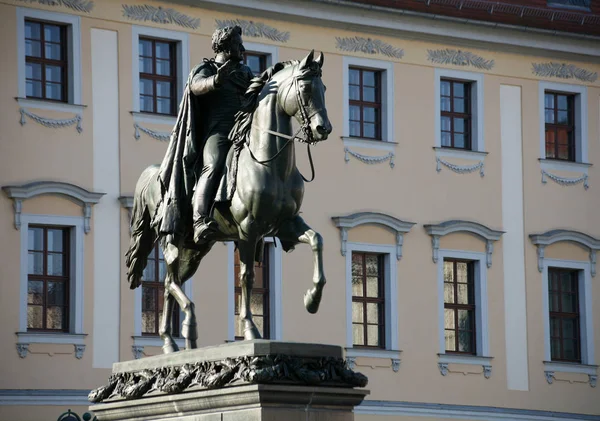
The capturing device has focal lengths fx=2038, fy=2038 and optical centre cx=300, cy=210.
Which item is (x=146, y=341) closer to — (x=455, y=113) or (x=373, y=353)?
(x=373, y=353)

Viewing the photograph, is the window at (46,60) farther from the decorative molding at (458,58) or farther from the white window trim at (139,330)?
the decorative molding at (458,58)

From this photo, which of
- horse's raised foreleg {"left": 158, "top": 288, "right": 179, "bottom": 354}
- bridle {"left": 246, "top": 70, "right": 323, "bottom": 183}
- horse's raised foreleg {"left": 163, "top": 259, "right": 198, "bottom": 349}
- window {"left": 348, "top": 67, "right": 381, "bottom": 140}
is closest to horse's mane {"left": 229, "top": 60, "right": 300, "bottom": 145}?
bridle {"left": 246, "top": 70, "right": 323, "bottom": 183}

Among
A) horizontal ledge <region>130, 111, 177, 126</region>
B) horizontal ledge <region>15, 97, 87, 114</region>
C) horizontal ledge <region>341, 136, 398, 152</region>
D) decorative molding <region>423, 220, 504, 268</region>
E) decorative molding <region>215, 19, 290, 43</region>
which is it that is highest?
decorative molding <region>215, 19, 290, 43</region>

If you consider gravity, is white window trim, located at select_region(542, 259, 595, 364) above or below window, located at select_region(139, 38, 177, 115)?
below

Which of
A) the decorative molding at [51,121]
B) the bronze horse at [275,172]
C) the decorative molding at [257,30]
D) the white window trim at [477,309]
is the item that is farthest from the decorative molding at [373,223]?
the bronze horse at [275,172]

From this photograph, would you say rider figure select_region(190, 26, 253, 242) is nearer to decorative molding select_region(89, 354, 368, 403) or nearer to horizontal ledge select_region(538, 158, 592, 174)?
decorative molding select_region(89, 354, 368, 403)

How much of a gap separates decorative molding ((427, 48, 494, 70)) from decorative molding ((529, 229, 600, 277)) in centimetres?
309

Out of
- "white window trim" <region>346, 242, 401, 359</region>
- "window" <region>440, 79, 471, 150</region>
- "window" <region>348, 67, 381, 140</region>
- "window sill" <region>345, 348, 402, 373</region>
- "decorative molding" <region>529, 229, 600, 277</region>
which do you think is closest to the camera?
"window sill" <region>345, 348, 402, 373</region>

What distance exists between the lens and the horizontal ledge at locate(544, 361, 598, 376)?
116ft

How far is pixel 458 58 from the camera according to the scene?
35.0 metres

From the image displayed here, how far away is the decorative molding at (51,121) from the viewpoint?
1187 inches

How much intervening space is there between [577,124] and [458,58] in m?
2.76

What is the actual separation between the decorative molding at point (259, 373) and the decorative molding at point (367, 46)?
Answer: 18.0 metres

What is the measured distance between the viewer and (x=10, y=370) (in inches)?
1167
